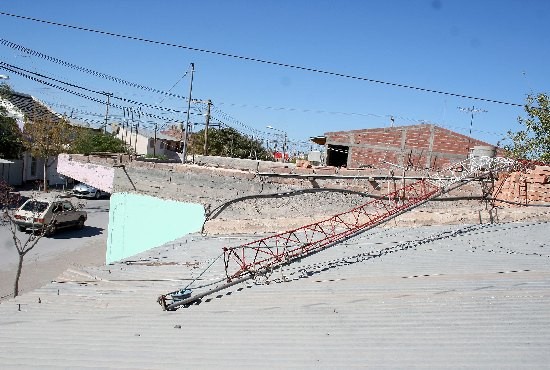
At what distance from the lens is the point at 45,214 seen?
1936 centimetres

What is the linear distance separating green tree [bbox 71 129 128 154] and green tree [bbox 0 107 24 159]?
3640mm

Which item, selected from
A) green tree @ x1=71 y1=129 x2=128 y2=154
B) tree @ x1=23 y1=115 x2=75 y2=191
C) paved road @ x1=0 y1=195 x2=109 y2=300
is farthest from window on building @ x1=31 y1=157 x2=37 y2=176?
paved road @ x1=0 y1=195 x2=109 y2=300

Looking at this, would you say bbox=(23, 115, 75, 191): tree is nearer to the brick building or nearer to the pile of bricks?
the brick building

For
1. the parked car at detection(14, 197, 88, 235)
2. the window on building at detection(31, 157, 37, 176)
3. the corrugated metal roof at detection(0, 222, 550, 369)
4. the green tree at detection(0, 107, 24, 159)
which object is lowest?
the parked car at detection(14, 197, 88, 235)

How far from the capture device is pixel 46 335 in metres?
5.12

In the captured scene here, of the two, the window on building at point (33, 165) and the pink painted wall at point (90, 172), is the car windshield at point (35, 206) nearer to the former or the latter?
the pink painted wall at point (90, 172)

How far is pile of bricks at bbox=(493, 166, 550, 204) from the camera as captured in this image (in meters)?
11.8

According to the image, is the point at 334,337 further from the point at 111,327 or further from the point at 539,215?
the point at 539,215

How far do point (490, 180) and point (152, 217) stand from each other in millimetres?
10209

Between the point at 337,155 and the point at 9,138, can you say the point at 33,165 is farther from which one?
the point at 337,155

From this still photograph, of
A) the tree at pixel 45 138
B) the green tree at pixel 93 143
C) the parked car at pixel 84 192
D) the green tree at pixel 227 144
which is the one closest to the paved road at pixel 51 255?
the parked car at pixel 84 192

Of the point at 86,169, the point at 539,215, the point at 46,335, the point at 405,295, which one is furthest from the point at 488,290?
the point at 86,169

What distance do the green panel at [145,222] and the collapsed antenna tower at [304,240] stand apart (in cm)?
369

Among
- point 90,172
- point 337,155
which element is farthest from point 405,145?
point 90,172
